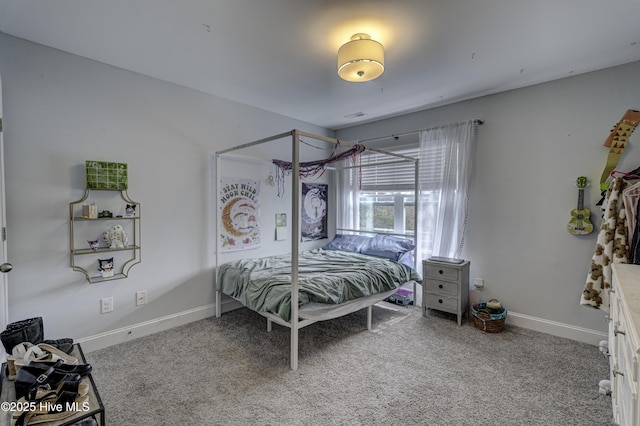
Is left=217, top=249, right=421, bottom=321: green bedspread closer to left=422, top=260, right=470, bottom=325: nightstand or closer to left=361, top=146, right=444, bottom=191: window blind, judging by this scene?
left=422, top=260, right=470, bottom=325: nightstand

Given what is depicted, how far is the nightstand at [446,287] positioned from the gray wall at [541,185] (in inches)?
11.8

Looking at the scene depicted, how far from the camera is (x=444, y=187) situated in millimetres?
3424

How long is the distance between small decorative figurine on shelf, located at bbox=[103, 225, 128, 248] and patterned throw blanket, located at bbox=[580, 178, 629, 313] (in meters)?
3.77

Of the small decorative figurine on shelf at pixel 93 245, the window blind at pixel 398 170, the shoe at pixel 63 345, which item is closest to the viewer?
the shoe at pixel 63 345

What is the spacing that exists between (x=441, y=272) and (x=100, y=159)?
3.41 meters

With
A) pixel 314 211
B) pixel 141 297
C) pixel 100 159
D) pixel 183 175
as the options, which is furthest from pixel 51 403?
pixel 314 211

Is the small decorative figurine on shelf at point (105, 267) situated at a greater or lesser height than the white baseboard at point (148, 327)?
greater

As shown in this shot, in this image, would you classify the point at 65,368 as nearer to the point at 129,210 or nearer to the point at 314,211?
the point at 129,210

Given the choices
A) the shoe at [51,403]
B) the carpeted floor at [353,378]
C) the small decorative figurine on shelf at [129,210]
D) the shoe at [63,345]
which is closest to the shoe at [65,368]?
the shoe at [51,403]

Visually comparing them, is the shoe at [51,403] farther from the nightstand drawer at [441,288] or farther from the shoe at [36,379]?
the nightstand drawer at [441,288]

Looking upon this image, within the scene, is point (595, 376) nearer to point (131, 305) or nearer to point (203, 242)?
point (203, 242)

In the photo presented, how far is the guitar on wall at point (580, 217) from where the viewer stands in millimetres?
2617

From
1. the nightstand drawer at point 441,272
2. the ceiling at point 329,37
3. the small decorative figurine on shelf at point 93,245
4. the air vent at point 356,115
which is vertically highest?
the air vent at point 356,115

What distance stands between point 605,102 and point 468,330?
2.37 meters
